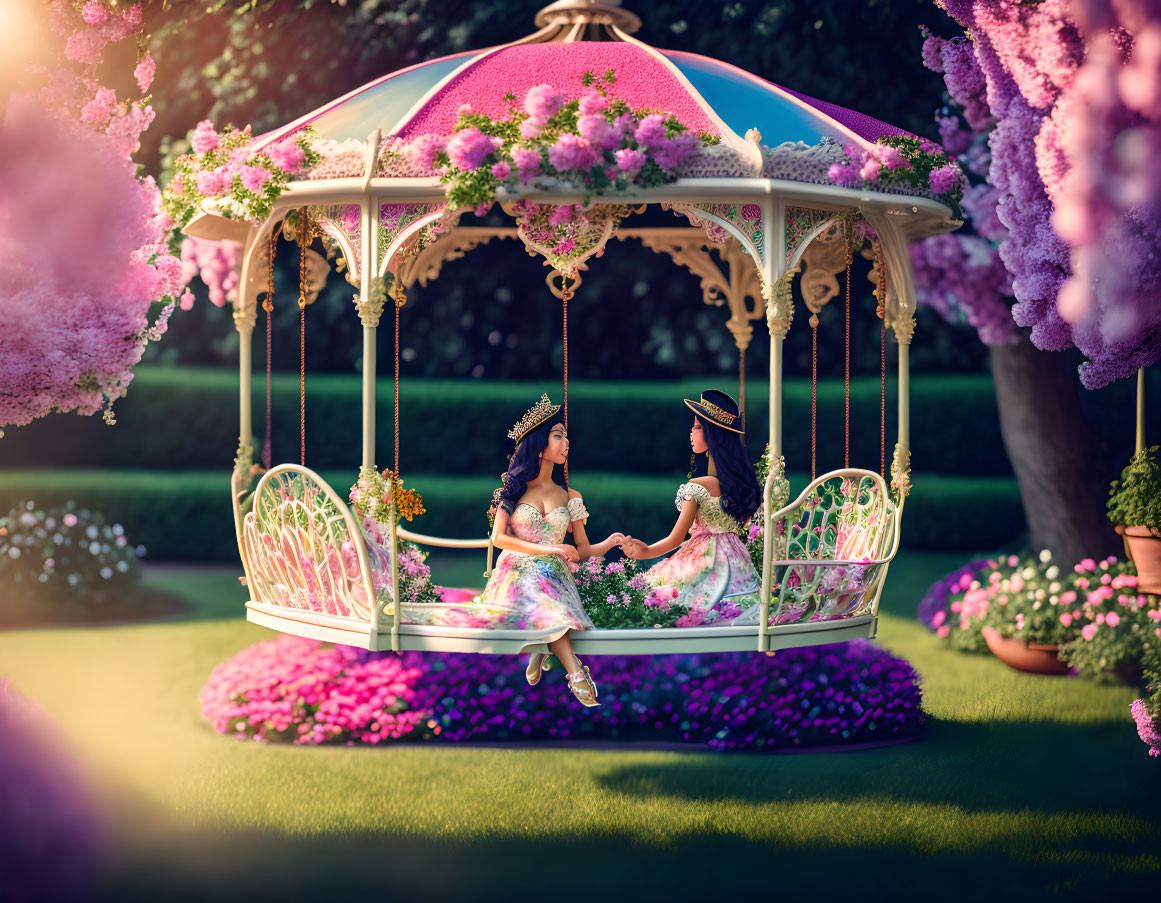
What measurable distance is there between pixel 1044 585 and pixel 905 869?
461 cm

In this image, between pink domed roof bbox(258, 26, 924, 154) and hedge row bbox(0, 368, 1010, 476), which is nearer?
pink domed roof bbox(258, 26, 924, 154)

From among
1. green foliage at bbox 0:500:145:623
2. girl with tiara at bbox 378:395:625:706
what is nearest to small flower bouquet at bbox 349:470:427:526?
girl with tiara at bbox 378:395:625:706

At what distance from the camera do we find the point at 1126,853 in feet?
26.0

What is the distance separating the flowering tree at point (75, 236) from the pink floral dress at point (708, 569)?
12.0 ft

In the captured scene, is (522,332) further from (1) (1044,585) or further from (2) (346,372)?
(1) (1044,585)

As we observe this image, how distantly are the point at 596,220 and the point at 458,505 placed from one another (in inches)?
299

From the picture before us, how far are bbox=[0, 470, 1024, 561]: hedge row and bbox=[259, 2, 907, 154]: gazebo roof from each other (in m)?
6.97

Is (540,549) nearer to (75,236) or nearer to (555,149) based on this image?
(555,149)

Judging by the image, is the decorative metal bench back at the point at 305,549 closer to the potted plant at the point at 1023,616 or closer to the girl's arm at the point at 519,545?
the girl's arm at the point at 519,545

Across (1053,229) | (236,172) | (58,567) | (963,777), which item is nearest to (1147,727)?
(963,777)

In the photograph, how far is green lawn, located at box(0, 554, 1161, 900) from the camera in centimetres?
752

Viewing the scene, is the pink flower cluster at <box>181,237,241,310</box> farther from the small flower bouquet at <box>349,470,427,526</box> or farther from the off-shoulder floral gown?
the off-shoulder floral gown

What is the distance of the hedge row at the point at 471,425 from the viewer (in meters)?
15.6

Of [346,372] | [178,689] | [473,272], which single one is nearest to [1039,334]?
[178,689]
